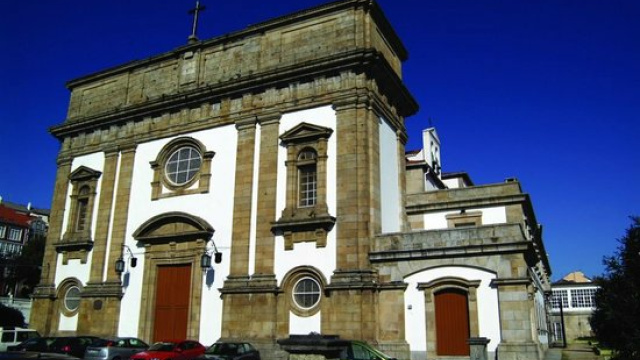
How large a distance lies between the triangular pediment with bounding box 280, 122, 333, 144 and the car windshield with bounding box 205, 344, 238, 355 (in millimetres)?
8193

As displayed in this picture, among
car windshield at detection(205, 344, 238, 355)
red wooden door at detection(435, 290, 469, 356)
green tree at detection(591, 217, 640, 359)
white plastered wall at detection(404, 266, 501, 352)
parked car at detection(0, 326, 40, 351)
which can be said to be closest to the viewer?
green tree at detection(591, 217, 640, 359)

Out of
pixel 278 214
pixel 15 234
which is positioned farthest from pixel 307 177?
pixel 15 234

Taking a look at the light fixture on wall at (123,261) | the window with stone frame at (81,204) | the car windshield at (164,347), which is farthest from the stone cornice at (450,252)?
the window with stone frame at (81,204)

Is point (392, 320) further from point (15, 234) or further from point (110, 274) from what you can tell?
point (15, 234)

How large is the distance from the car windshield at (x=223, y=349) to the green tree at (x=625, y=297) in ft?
36.6

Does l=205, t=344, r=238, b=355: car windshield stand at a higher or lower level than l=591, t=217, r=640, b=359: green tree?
lower

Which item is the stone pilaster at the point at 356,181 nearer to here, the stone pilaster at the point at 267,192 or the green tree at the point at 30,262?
the stone pilaster at the point at 267,192

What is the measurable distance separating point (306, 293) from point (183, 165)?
341 inches

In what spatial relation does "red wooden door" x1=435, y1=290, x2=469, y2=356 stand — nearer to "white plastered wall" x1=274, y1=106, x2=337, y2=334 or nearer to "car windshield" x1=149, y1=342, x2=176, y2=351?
"white plastered wall" x1=274, y1=106, x2=337, y2=334

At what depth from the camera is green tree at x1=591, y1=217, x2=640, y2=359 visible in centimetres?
1386

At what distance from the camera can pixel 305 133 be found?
21234 millimetres

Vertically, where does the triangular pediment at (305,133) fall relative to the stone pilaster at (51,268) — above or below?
above

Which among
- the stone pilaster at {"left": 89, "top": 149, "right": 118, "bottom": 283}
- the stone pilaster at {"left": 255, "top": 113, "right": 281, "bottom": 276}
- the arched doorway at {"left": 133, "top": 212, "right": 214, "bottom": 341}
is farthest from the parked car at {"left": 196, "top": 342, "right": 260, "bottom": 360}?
the stone pilaster at {"left": 89, "top": 149, "right": 118, "bottom": 283}

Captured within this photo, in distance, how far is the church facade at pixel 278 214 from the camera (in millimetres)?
18188
